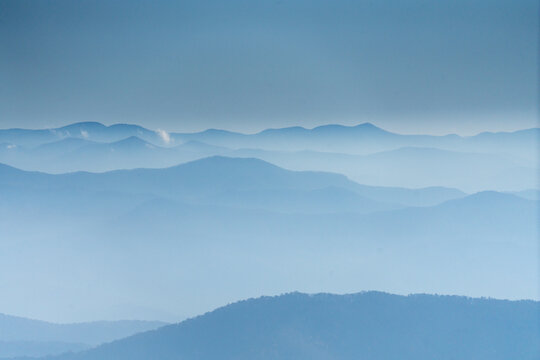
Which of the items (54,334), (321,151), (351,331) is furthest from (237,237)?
(54,334)

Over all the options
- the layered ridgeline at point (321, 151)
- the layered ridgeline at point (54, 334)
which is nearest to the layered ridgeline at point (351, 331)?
the layered ridgeline at point (54, 334)

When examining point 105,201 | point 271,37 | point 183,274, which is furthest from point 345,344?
point 271,37

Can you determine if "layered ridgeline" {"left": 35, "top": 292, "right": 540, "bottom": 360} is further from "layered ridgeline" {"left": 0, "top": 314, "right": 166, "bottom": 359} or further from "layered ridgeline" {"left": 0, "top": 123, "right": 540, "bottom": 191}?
"layered ridgeline" {"left": 0, "top": 123, "right": 540, "bottom": 191}

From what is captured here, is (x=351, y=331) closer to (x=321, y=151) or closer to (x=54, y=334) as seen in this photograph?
(x=321, y=151)

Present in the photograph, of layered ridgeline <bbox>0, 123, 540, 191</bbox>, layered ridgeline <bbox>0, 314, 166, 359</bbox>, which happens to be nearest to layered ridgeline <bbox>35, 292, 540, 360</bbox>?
layered ridgeline <bbox>0, 314, 166, 359</bbox>

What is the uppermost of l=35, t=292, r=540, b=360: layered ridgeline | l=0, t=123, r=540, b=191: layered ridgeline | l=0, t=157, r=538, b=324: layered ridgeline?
l=0, t=123, r=540, b=191: layered ridgeline

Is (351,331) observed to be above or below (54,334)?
above

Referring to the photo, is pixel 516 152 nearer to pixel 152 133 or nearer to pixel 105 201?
pixel 152 133
